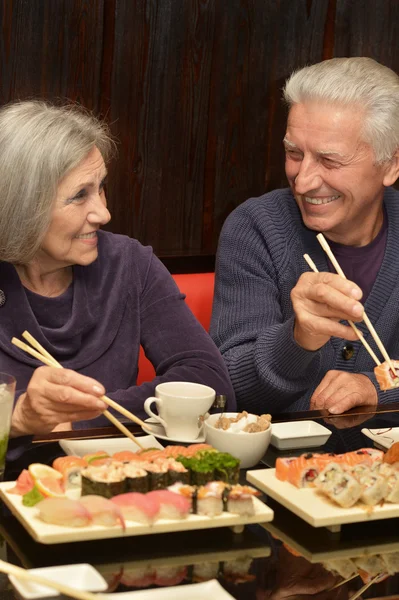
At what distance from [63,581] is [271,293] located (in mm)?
1529

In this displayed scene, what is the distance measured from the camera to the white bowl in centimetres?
165

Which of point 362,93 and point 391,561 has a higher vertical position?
point 362,93

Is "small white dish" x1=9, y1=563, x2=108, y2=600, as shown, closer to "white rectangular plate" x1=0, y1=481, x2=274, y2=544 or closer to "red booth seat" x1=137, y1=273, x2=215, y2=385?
"white rectangular plate" x1=0, y1=481, x2=274, y2=544

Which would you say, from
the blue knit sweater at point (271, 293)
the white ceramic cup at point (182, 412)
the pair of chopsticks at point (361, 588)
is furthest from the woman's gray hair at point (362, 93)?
the pair of chopsticks at point (361, 588)

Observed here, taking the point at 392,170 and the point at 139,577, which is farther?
the point at 392,170

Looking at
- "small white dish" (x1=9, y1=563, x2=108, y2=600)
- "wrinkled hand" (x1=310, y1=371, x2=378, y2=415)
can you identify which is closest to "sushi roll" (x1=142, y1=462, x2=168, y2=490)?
"small white dish" (x1=9, y1=563, x2=108, y2=600)

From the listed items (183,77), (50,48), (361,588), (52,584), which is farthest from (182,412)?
(183,77)

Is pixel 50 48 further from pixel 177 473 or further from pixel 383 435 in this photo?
pixel 177 473

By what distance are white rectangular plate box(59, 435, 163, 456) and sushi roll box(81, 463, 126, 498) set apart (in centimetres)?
25

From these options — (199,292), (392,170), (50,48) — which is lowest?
(199,292)

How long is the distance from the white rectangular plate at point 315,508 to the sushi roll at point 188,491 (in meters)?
0.15

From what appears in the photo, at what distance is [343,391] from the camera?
228cm

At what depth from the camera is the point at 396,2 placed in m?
3.76

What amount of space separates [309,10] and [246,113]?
450 mm
